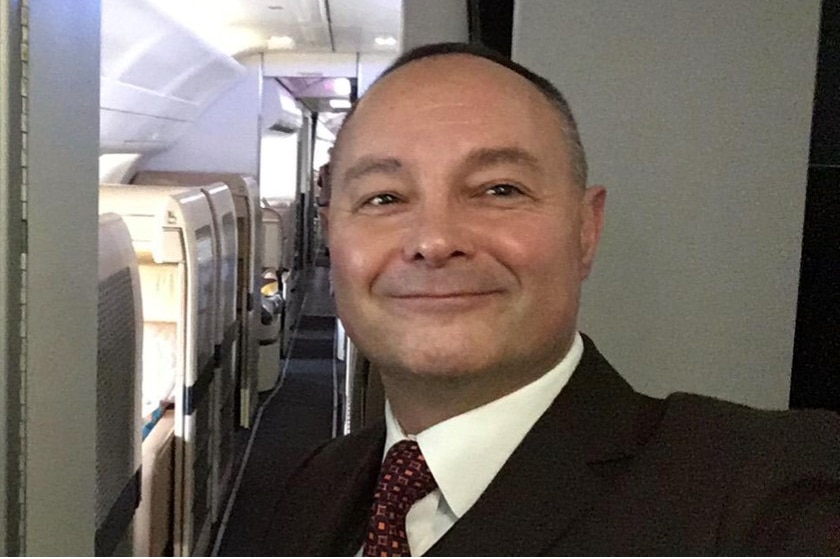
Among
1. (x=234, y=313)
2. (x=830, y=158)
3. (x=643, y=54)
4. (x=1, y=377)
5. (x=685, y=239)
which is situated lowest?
(x=234, y=313)

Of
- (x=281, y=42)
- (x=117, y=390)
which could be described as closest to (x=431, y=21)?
(x=117, y=390)

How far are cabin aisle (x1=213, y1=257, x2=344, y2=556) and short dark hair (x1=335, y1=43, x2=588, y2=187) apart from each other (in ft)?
7.20

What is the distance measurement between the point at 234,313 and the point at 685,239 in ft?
11.1

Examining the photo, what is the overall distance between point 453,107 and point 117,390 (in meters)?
1.50

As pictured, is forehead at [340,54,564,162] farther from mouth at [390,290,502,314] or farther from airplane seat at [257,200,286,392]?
airplane seat at [257,200,286,392]

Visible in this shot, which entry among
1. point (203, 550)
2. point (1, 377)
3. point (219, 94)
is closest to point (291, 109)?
point (219, 94)

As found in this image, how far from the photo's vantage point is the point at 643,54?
1.99 metres

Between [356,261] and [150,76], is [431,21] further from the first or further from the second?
[150,76]

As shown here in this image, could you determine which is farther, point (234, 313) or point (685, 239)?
point (234, 313)

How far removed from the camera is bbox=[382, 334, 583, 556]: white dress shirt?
1.29m

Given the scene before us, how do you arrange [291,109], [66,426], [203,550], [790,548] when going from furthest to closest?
1. [291,109]
2. [203,550]
3. [66,426]
4. [790,548]

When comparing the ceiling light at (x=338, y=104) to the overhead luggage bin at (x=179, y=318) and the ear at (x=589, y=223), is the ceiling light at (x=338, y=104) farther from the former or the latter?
the ear at (x=589, y=223)

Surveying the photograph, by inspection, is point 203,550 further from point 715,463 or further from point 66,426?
point 715,463

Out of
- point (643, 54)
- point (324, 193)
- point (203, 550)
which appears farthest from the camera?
point (203, 550)
